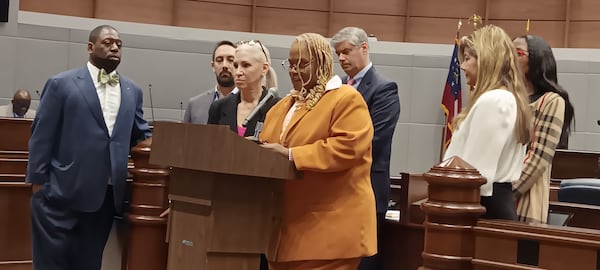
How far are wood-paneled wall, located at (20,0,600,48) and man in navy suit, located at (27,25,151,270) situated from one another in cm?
642

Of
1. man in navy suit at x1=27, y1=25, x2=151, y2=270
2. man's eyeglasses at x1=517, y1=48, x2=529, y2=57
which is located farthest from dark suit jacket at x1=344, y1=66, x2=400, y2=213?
man in navy suit at x1=27, y1=25, x2=151, y2=270

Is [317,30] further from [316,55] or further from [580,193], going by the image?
[316,55]

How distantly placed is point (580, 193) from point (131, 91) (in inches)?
85.2

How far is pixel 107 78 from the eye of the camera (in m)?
3.06

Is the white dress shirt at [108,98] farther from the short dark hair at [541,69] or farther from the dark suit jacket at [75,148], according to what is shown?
the short dark hair at [541,69]

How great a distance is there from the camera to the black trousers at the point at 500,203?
88.6 inches

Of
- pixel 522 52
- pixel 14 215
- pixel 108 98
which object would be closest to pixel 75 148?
pixel 108 98

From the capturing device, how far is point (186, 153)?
216cm

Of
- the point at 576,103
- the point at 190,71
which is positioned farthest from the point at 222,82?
the point at 576,103

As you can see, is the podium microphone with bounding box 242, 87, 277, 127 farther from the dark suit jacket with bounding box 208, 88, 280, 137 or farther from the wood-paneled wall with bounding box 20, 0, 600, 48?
the wood-paneled wall with bounding box 20, 0, 600, 48

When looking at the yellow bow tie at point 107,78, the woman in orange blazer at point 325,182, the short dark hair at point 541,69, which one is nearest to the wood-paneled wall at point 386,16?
the yellow bow tie at point 107,78

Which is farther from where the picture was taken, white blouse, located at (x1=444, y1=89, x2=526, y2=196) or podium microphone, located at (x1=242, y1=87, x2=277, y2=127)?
podium microphone, located at (x1=242, y1=87, x2=277, y2=127)

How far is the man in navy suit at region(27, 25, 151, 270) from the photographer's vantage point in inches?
115

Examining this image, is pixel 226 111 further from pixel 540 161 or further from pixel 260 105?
pixel 540 161
